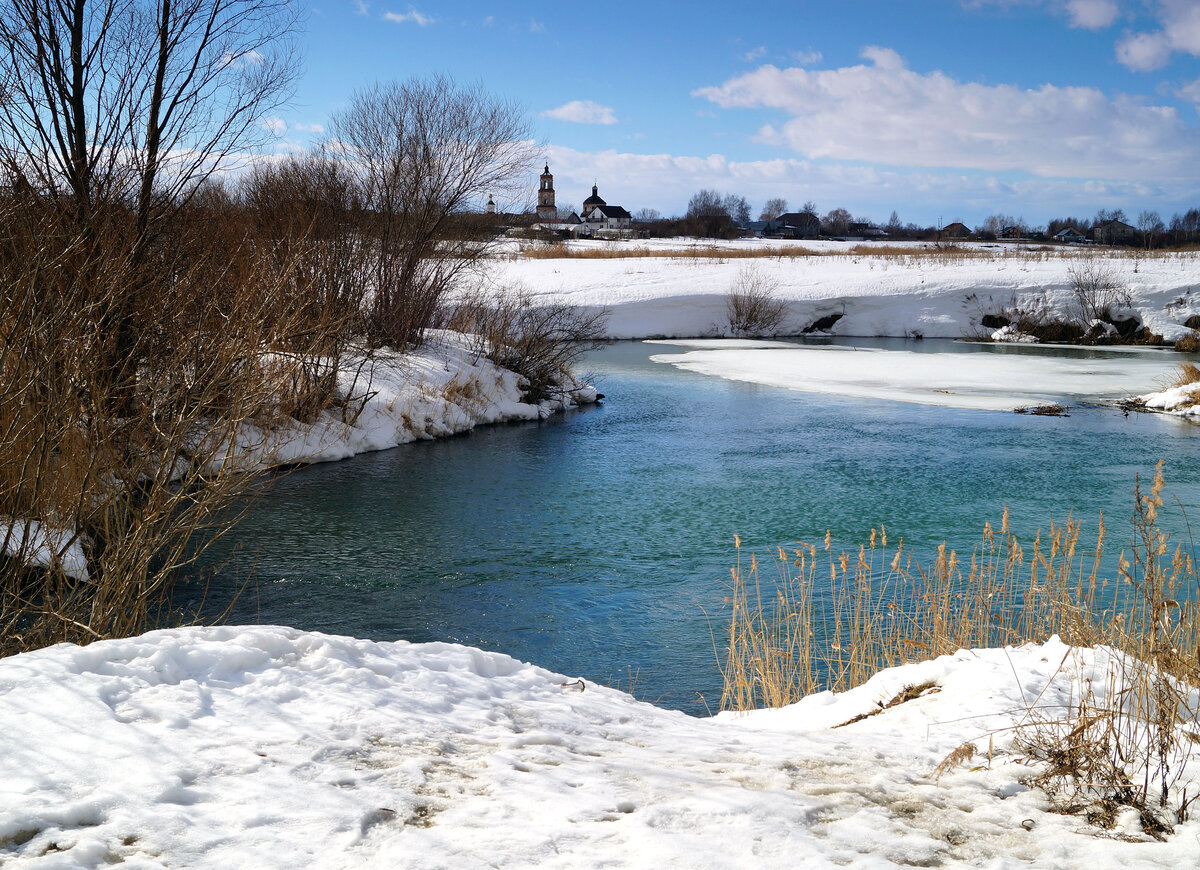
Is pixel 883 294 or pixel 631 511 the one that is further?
pixel 883 294

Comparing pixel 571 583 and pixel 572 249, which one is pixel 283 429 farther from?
pixel 572 249

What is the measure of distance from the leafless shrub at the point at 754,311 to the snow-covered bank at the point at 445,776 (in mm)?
31717

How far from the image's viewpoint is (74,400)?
591 cm

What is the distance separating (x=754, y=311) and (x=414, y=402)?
2155 centimetres

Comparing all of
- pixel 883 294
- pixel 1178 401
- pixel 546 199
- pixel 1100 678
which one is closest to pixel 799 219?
pixel 546 199

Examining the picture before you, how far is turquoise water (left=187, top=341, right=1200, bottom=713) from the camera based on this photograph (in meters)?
7.36

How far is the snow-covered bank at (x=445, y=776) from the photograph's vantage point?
2500mm

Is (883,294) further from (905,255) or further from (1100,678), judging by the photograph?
(1100,678)

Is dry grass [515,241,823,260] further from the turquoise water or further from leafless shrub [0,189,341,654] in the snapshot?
leafless shrub [0,189,341,654]

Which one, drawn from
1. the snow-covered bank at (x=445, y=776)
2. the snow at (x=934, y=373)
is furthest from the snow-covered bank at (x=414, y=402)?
the snow-covered bank at (x=445, y=776)

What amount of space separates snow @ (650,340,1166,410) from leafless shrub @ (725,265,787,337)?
4.79m

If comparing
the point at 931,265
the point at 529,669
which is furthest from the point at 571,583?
the point at 931,265

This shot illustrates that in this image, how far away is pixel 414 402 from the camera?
52.9 ft

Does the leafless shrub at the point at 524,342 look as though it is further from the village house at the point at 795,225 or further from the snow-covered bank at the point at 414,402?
the village house at the point at 795,225
